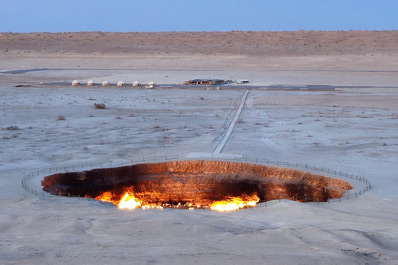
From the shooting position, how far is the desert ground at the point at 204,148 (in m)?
9.75

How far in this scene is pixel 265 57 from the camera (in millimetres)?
75875

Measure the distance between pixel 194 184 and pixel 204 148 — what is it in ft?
9.91

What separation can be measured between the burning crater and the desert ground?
3.55ft

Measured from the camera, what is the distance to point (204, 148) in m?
21.7

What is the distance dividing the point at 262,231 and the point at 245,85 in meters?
38.6

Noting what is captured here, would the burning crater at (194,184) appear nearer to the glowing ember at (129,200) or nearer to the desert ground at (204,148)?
the glowing ember at (129,200)

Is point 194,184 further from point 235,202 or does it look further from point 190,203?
point 235,202

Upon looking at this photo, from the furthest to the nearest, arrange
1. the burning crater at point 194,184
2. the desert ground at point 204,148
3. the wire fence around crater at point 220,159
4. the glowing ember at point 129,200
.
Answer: the glowing ember at point 129,200
the burning crater at point 194,184
the wire fence around crater at point 220,159
the desert ground at point 204,148

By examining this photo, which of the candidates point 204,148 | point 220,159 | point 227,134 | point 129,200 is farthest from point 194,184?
point 227,134

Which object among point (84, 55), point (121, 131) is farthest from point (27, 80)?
point (121, 131)

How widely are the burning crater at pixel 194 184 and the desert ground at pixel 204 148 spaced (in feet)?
3.55

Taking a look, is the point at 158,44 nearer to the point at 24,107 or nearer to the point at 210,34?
the point at 210,34

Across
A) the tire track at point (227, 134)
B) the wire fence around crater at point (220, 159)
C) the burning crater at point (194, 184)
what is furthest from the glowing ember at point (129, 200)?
the tire track at point (227, 134)

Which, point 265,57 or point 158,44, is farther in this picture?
point 158,44
